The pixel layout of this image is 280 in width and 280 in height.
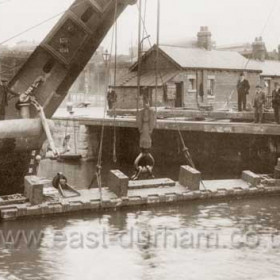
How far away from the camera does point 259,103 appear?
22.5m

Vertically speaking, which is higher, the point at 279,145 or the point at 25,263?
the point at 279,145

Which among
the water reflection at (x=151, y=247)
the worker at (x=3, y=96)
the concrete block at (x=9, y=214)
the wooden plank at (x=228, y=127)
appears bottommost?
the water reflection at (x=151, y=247)

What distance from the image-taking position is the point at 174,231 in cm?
1179

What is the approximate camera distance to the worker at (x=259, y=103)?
22.1 m

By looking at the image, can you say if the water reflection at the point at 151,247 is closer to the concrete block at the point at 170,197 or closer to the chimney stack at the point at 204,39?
the concrete block at the point at 170,197

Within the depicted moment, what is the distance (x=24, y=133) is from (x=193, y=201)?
5083mm

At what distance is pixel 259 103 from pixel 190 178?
874 centimetres

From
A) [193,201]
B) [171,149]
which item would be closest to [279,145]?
[171,149]

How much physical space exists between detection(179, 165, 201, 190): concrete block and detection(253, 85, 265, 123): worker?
8255 millimetres

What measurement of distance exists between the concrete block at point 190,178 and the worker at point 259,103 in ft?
27.1

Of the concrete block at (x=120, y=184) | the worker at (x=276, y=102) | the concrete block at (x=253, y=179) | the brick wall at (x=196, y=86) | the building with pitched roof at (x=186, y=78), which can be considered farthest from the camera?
the brick wall at (x=196, y=86)

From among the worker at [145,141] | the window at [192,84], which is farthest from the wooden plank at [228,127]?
the window at [192,84]

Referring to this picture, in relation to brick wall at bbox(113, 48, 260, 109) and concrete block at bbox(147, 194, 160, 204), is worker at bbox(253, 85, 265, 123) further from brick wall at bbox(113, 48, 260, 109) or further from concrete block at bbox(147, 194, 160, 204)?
brick wall at bbox(113, 48, 260, 109)

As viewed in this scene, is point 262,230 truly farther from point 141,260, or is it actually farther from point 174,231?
point 141,260
